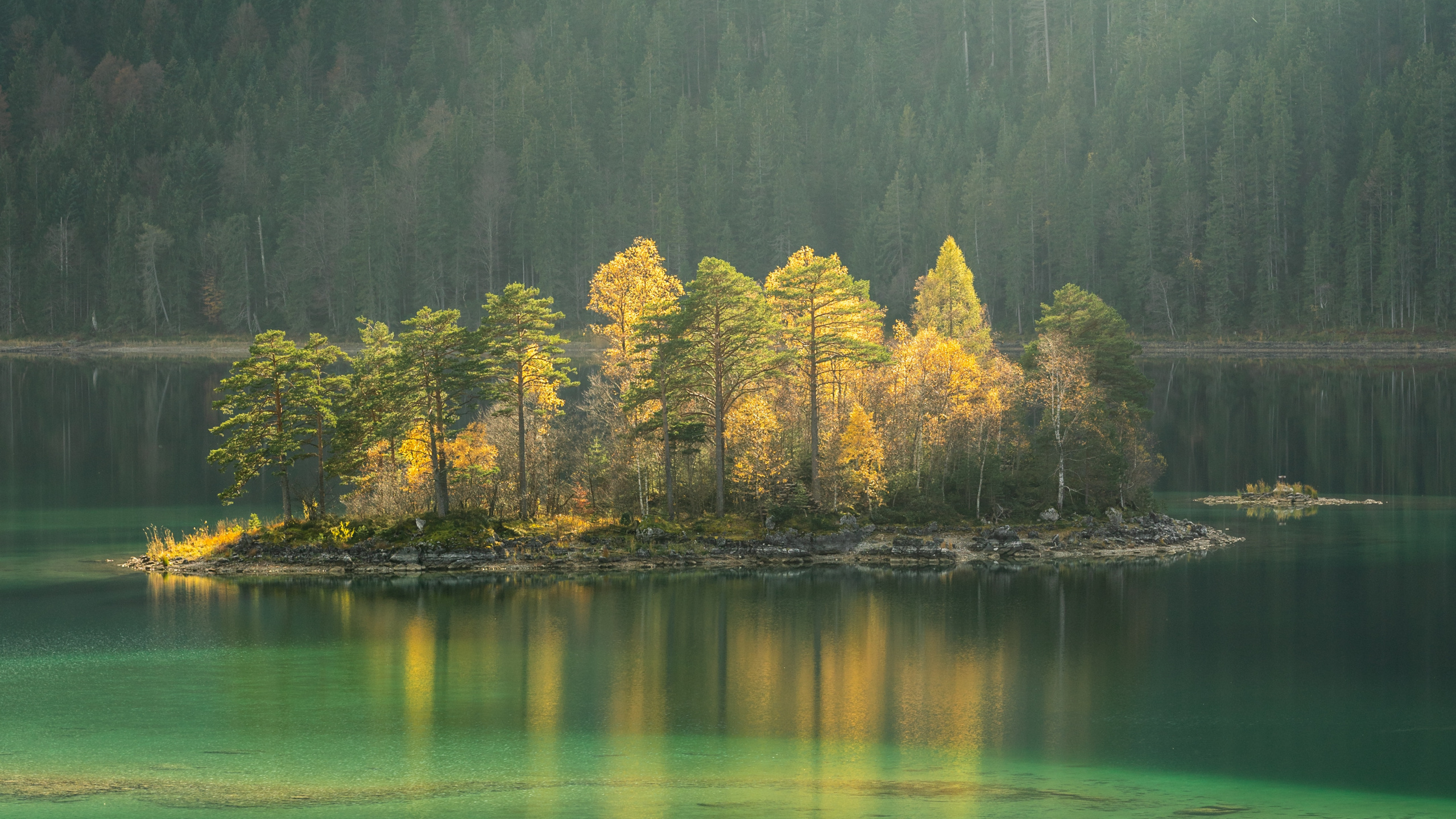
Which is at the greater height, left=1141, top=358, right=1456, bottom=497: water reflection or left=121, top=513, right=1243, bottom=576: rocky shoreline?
left=1141, top=358, right=1456, bottom=497: water reflection

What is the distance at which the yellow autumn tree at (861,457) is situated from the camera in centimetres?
5850

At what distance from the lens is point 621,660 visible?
40562 mm

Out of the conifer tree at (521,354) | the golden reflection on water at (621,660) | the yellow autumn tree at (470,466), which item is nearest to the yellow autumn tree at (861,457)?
the golden reflection on water at (621,660)

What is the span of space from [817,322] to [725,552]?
11543 millimetres

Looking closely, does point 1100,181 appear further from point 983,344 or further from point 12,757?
point 12,757

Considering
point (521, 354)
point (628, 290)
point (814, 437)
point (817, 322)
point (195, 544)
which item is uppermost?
point (628, 290)

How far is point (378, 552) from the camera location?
54.6 m

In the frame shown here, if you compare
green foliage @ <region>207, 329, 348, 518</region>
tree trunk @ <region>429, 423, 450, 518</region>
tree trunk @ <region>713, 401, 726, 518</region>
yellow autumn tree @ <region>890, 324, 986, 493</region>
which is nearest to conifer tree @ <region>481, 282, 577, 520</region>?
tree trunk @ <region>429, 423, 450, 518</region>

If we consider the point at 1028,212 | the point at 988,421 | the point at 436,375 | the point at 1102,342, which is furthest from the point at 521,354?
the point at 1028,212

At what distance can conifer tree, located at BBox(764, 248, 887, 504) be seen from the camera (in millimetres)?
59875

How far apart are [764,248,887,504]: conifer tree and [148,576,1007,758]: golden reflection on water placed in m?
10.7

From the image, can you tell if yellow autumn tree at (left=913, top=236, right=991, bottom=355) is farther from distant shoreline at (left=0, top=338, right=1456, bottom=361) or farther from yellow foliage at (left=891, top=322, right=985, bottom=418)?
distant shoreline at (left=0, top=338, right=1456, bottom=361)

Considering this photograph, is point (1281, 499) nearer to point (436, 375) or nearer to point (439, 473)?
point (439, 473)

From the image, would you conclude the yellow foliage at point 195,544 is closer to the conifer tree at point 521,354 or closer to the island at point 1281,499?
the conifer tree at point 521,354
